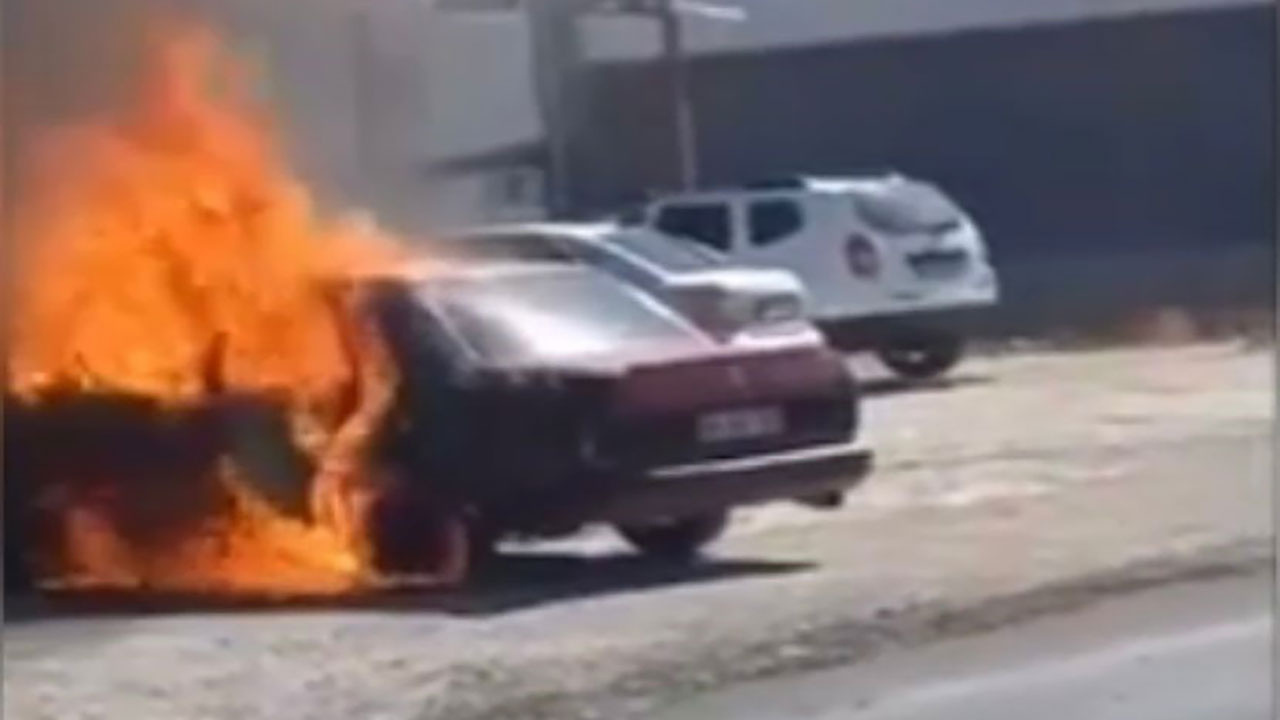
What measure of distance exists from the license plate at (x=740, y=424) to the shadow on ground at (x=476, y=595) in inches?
19.9

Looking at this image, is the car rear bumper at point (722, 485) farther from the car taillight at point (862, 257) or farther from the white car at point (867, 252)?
the car taillight at point (862, 257)

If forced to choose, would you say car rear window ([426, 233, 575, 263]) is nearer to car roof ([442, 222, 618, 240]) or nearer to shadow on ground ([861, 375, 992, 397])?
car roof ([442, 222, 618, 240])

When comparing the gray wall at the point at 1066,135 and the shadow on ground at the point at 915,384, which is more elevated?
the gray wall at the point at 1066,135

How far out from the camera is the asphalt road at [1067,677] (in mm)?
11477

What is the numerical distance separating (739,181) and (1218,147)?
519 cm

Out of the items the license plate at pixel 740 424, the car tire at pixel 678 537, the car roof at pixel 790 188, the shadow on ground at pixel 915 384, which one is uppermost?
the license plate at pixel 740 424

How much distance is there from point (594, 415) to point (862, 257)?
561 inches

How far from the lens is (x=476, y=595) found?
14438 mm

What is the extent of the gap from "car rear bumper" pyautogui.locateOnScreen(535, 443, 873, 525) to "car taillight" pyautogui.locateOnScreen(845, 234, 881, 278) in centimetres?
1282

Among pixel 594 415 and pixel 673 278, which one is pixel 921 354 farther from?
pixel 594 415

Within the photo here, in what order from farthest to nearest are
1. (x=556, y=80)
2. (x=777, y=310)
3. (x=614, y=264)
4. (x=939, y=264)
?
(x=939, y=264)
(x=556, y=80)
(x=614, y=264)
(x=777, y=310)

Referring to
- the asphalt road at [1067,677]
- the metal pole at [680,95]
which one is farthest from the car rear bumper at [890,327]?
the asphalt road at [1067,677]

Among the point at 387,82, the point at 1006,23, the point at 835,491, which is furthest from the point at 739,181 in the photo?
the point at 835,491

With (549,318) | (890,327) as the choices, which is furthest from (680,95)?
(549,318)
